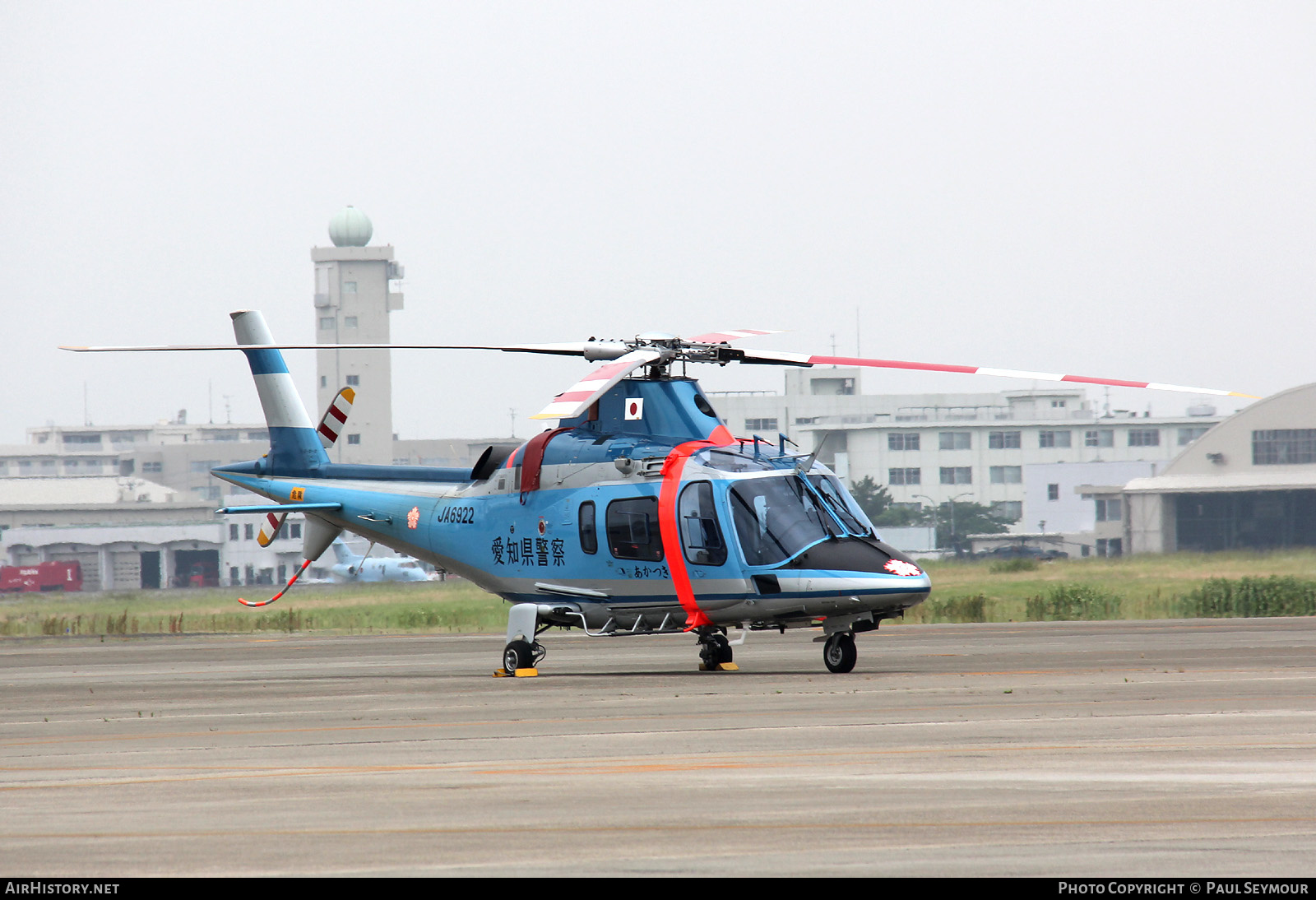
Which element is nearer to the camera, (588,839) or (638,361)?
(588,839)

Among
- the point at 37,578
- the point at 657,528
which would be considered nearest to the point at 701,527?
the point at 657,528

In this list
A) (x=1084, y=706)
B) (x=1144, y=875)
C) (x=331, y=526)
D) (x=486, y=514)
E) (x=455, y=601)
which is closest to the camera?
(x=1144, y=875)

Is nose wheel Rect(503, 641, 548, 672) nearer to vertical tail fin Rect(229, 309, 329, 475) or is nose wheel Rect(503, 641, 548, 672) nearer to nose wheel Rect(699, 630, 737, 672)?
nose wheel Rect(699, 630, 737, 672)

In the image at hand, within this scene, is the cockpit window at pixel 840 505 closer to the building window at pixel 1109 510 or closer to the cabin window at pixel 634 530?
the cabin window at pixel 634 530

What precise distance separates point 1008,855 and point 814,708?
286 inches

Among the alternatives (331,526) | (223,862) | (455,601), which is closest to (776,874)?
(223,862)

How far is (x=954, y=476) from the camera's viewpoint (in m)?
121

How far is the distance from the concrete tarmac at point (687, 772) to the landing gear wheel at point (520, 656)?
0.41 metres

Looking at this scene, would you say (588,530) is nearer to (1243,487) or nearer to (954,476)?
(1243,487)

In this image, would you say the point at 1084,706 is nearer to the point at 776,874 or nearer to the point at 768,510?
the point at 768,510

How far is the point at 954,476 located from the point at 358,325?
5279cm

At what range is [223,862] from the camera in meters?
6.85

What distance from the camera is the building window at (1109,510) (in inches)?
4373

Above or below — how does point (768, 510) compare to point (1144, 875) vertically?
above
